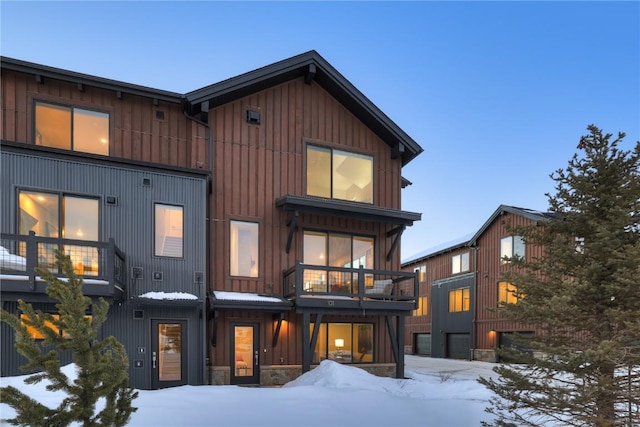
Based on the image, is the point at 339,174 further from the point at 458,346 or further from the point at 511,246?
the point at 458,346

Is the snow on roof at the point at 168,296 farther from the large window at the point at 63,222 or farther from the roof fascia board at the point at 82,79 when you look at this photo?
the roof fascia board at the point at 82,79

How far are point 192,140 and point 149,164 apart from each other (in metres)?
1.93

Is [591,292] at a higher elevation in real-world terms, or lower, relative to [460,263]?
higher

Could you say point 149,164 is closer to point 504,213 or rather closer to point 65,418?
point 65,418

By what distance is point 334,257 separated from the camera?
1459 centimetres

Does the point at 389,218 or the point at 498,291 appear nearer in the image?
the point at 389,218

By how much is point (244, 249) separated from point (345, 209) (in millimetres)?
3578

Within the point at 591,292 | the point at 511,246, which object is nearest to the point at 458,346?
the point at 511,246

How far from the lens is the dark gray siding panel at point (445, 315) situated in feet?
84.7

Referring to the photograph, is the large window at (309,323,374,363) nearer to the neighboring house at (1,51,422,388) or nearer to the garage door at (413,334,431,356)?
the neighboring house at (1,51,422,388)

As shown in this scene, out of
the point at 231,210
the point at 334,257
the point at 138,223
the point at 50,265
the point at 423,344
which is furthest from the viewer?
the point at 423,344

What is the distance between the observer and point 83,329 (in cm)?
349

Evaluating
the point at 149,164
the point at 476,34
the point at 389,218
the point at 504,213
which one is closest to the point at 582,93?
the point at 476,34

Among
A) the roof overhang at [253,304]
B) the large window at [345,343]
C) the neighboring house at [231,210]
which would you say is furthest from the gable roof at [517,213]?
the roof overhang at [253,304]
